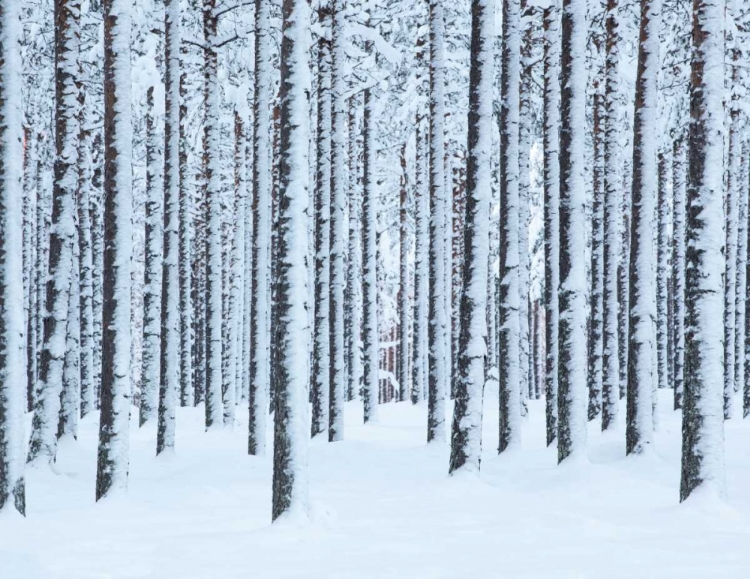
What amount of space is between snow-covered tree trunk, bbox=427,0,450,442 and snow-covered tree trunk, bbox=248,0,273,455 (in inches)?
109

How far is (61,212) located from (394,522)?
6.22 m

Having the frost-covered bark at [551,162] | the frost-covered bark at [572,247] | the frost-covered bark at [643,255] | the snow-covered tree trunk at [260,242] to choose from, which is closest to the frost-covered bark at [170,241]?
the snow-covered tree trunk at [260,242]

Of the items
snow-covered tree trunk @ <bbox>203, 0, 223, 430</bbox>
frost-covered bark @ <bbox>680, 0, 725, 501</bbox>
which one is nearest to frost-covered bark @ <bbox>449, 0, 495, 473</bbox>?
frost-covered bark @ <bbox>680, 0, 725, 501</bbox>

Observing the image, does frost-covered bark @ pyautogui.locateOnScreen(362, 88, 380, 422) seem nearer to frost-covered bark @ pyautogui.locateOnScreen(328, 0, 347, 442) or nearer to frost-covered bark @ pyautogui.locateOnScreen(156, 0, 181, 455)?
frost-covered bark @ pyautogui.locateOnScreen(328, 0, 347, 442)

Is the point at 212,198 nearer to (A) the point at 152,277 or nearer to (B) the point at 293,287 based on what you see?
(A) the point at 152,277

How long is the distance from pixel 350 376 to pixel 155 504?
2098 centimetres

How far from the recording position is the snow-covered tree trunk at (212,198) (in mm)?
15102

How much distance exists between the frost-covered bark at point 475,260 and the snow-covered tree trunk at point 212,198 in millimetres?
5813

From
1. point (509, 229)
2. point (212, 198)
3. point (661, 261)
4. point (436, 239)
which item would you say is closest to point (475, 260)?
point (509, 229)

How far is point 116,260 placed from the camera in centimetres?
952

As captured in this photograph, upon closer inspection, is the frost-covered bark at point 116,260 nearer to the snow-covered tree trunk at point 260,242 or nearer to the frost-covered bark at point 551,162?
the snow-covered tree trunk at point 260,242

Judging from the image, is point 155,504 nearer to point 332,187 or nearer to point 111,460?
point 111,460

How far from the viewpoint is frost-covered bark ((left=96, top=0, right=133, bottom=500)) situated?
9.38 meters

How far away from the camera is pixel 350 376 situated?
30734mm
